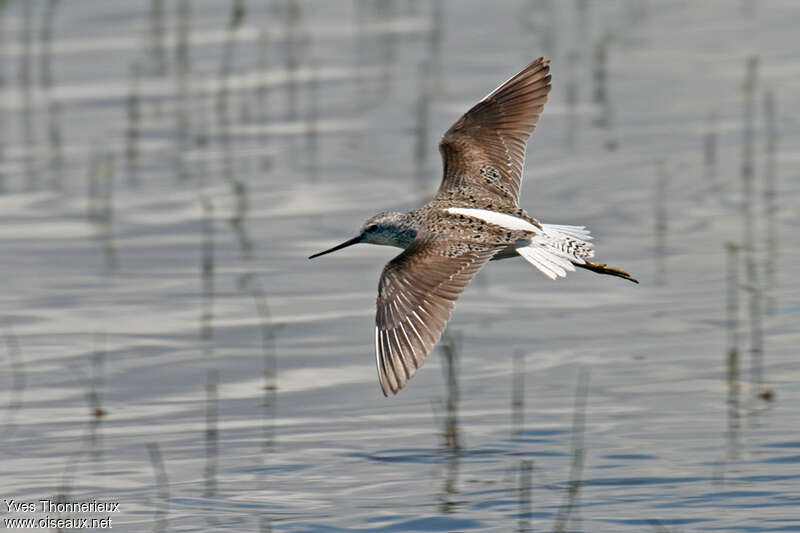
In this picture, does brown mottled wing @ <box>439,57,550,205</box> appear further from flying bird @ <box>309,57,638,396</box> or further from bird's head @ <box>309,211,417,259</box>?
bird's head @ <box>309,211,417,259</box>

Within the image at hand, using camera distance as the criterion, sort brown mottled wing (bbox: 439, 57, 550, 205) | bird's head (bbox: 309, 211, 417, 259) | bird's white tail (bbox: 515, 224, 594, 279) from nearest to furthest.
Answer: bird's white tail (bbox: 515, 224, 594, 279) < bird's head (bbox: 309, 211, 417, 259) < brown mottled wing (bbox: 439, 57, 550, 205)

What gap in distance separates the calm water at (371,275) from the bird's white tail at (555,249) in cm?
79

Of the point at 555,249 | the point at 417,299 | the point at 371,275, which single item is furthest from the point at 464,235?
the point at 371,275

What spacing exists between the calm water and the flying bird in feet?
2.15

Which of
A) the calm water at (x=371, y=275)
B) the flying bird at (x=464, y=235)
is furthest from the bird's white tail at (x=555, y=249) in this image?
the calm water at (x=371, y=275)

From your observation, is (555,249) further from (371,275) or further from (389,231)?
(371,275)

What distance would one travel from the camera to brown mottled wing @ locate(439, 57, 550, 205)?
31.5 ft

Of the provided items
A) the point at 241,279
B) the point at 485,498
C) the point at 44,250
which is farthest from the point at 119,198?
the point at 485,498

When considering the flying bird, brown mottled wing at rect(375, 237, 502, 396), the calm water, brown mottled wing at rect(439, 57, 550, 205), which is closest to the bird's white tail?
the flying bird

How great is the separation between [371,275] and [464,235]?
3.04 m

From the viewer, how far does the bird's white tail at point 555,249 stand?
315 inches

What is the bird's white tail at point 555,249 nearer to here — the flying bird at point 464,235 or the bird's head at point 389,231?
the flying bird at point 464,235

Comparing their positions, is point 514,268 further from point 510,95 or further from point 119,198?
point 119,198

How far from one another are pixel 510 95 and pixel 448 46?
6731 millimetres
